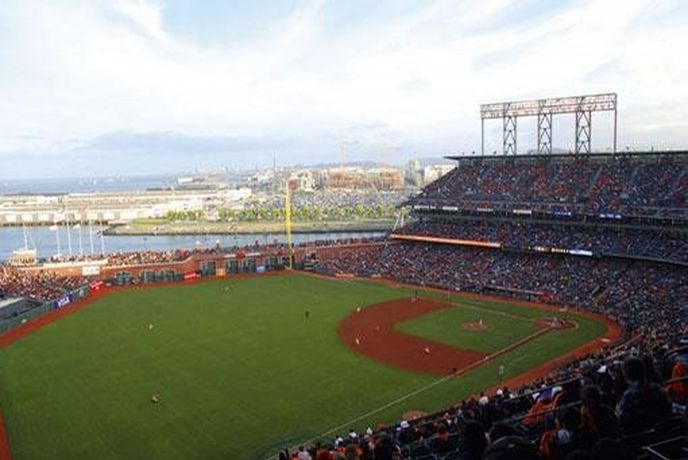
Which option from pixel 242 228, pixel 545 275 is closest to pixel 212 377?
pixel 545 275

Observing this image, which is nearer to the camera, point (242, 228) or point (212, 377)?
point (212, 377)

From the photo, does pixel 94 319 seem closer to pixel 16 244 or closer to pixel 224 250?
pixel 224 250

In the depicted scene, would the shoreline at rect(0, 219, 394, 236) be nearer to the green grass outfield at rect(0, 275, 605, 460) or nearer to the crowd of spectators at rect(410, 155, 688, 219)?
the crowd of spectators at rect(410, 155, 688, 219)

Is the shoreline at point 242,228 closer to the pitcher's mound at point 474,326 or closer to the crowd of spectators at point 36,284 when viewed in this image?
the crowd of spectators at point 36,284

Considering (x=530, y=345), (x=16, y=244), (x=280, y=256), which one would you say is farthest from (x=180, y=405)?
(x=16, y=244)

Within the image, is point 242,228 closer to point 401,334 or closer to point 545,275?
point 545,275
